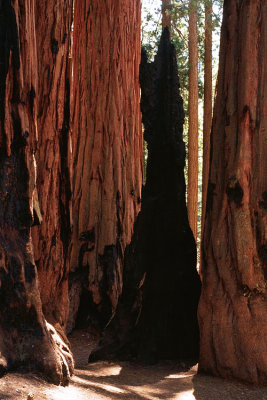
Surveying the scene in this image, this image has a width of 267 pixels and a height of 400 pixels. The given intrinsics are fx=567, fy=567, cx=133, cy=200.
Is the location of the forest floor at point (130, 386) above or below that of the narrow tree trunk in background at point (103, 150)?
below

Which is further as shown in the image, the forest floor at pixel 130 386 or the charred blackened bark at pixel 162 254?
the charred blackened bark at pixel 162 254

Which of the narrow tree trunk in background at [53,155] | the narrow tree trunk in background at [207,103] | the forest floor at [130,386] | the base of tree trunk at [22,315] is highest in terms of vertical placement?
the narrow tree trunk in background at [207,103]

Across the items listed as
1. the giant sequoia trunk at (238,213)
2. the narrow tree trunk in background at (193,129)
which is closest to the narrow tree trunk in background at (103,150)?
the giant sequoia trunk at (238,213)

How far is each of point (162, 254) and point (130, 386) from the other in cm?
198

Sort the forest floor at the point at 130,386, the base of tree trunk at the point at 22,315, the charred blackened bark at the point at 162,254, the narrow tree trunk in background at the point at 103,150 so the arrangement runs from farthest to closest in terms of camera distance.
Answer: the narrow tree trunk in background at the point at 103,150 < the charred blackened bark at the point at 162,254 < the base of tree trunk at the point at 22,315 < the forest floor at the point at 130,386

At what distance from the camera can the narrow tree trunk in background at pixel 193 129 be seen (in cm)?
1380

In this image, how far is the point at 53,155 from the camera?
19.1ft

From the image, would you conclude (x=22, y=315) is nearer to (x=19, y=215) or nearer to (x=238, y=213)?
(x=19, y=215)

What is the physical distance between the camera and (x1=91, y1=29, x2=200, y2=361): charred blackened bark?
6.42 meters

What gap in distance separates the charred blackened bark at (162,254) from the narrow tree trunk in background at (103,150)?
1860 millimetres

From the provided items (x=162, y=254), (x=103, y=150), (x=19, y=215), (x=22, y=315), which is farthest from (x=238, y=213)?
(x=103, y=150)

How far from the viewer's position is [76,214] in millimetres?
8656

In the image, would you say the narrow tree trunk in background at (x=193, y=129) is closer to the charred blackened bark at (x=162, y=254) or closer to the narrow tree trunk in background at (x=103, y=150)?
the narrow tree trunk in background at (x=103, y=150)

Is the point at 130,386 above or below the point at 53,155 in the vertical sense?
below
